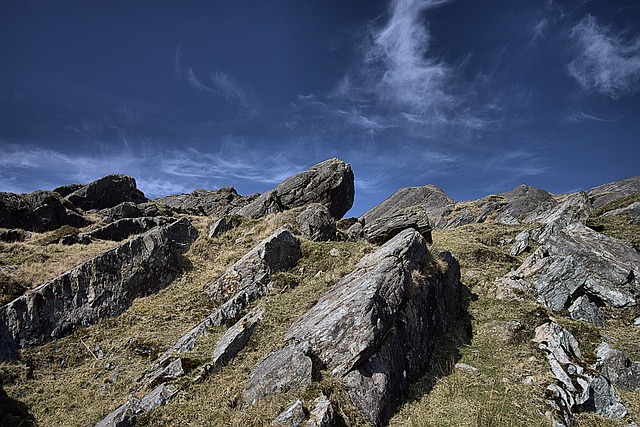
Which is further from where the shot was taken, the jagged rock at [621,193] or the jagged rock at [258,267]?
the jagged rock at [621,193]

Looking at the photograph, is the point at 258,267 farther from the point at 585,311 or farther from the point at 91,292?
the point at 585,311

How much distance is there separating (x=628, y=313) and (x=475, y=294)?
7.96 meters

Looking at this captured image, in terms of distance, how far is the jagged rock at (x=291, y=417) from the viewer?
9.35 m

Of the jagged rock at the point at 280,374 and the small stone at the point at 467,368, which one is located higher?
the jagged rock at the point at 280,374

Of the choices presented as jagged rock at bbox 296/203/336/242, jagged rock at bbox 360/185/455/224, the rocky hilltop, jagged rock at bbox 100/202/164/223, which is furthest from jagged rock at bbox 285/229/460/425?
jagged rock at bbox 360/185/455/224

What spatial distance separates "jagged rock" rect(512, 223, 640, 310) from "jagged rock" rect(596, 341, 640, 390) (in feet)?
19.2

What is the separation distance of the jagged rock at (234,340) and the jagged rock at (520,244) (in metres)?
26.4

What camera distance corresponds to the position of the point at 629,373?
522 inches

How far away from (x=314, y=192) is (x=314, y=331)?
26952 millimetres

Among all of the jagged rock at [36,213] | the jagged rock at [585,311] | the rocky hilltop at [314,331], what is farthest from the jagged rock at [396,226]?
the jagged rock at [36,213]

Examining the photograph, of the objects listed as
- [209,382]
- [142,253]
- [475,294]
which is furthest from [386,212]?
[209,382]

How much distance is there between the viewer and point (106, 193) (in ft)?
167

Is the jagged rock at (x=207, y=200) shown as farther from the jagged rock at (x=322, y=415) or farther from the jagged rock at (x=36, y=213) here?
the jagged rock at (x=322, y=415)

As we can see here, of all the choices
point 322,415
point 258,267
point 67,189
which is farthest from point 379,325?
point 67,189
